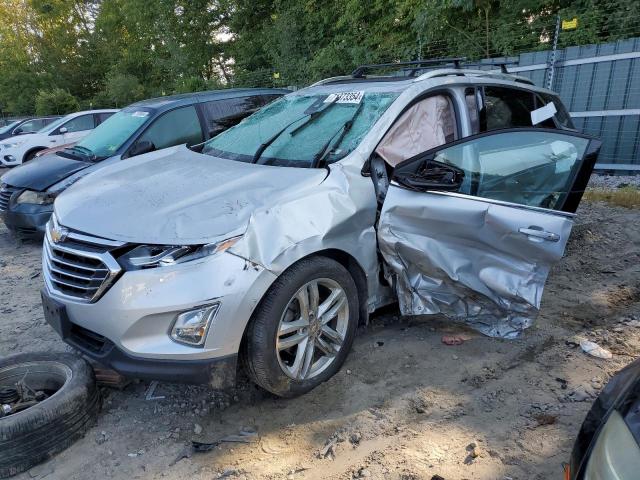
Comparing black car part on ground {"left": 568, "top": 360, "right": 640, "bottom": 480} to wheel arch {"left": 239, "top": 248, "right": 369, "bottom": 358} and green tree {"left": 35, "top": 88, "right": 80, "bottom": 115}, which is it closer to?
wheel arch {"left": 239, "top": 248, "right": 369, "bottom": 358}

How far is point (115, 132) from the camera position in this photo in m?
6.52

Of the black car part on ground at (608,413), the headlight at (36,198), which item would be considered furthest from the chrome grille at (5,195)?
the black car part on ground at (608,413)

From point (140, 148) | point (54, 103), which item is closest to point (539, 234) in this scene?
point (140, 148)

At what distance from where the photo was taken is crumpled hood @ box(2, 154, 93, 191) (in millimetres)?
5957

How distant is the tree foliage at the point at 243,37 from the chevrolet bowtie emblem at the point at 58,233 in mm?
9761

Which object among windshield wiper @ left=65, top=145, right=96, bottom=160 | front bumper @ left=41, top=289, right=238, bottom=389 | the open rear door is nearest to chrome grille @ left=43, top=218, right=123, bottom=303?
front bumper @ left=41, top=289, right=238, bottom=389

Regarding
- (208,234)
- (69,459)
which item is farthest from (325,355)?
(69,459)

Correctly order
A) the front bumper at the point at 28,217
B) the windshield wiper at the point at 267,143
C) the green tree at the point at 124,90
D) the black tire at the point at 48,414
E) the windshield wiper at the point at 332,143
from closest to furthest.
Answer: the black tire at the point at 48,414 → the windshield wiper at the point at 332,143 → the windshield wiper at the point at 267,143 → the front bumper at the point at 28,217 → the green tree at the point at 124,90

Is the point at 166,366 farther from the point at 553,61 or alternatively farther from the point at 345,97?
the point at 553,61

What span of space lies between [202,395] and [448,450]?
152cm

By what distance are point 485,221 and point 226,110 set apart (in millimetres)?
4861

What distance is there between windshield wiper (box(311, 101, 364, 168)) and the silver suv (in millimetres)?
13

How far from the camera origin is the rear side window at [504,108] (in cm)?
395

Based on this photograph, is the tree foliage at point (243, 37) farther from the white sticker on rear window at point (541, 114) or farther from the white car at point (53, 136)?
the white car at point (53, 136)
